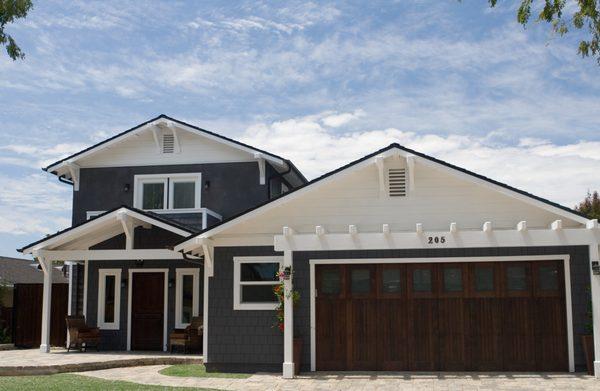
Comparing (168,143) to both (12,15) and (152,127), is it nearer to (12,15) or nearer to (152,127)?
(152,127)

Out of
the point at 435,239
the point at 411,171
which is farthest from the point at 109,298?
the point at 435,239

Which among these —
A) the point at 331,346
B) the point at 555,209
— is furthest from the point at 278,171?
the point at 555,209

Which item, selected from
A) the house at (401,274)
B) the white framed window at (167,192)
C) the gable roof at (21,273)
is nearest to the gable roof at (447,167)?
the house at (401,274)

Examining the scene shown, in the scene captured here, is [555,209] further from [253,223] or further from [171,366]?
[171,366]

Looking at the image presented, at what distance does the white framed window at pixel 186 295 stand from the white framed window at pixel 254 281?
4.13 metres

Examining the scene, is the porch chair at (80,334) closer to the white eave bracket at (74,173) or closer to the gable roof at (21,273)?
the white eave bracket at (74,173)

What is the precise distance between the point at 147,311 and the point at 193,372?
15.2ft

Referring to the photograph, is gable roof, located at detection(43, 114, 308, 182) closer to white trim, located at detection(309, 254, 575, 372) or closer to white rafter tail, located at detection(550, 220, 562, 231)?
white trim, located at detection(309, 254, 575, 372)

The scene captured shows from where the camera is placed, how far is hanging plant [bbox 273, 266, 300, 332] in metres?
13.9

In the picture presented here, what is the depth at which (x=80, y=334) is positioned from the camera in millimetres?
17828

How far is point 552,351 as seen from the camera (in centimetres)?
1395

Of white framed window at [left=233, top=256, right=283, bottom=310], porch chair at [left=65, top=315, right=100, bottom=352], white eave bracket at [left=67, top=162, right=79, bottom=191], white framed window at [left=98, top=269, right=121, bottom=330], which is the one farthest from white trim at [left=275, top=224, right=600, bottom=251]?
white eave bracket at [left=67, top=162, right=79, bottom=191]

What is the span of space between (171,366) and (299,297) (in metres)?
3.62

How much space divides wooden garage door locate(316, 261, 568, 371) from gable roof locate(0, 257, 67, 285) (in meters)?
18.4
